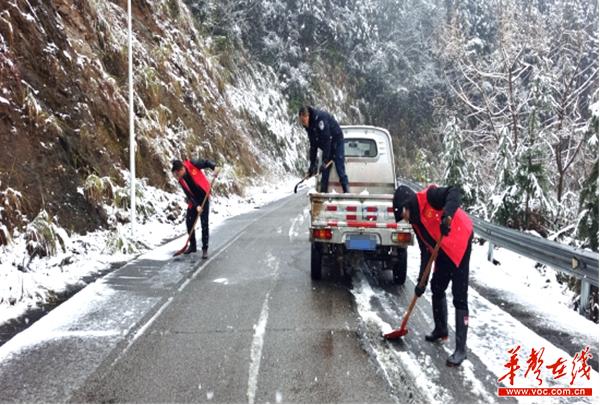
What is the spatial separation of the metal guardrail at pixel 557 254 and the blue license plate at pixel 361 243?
101 inches

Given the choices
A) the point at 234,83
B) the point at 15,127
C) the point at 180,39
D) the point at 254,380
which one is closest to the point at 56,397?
the point at 254,380

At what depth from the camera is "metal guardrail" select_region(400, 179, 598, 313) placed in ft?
19.0

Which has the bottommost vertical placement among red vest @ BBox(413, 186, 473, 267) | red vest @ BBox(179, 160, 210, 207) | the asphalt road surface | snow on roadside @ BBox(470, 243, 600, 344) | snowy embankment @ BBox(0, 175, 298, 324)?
snow on roadside @ BBox(470, 243, 600, 344)

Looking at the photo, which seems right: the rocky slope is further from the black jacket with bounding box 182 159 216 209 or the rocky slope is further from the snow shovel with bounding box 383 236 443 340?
the snow shovel with bounding box 383 236 443 340

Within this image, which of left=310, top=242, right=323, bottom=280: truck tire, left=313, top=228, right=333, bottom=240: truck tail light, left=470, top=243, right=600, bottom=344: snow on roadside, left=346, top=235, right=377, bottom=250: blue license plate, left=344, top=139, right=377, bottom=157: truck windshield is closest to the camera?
left=470, top=243, right=600, bottom=344: snow on roadside

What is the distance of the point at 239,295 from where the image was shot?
6.48m

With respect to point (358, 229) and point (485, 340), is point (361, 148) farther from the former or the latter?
point (485, 340)

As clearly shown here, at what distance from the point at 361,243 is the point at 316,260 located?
0.87 meters

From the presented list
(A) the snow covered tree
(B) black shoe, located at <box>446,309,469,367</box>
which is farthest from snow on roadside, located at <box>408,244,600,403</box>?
(A) the snow covered tree

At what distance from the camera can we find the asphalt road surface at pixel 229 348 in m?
3.78

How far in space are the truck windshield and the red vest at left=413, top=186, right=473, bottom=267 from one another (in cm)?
503

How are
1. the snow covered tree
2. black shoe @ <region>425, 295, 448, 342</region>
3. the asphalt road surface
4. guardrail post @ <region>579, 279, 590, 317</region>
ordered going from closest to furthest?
the asphalt road surface, black shoe @ <region>425, 295, 448, 342</region>, guardrail post @ <region>579, 279, 590, 317</region>, the snow covered tree

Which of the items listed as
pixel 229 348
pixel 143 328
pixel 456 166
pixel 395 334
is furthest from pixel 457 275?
pixel 456 166

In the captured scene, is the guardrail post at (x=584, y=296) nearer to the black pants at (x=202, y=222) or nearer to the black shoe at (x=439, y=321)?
the black shoe at (x=439, y=321)
